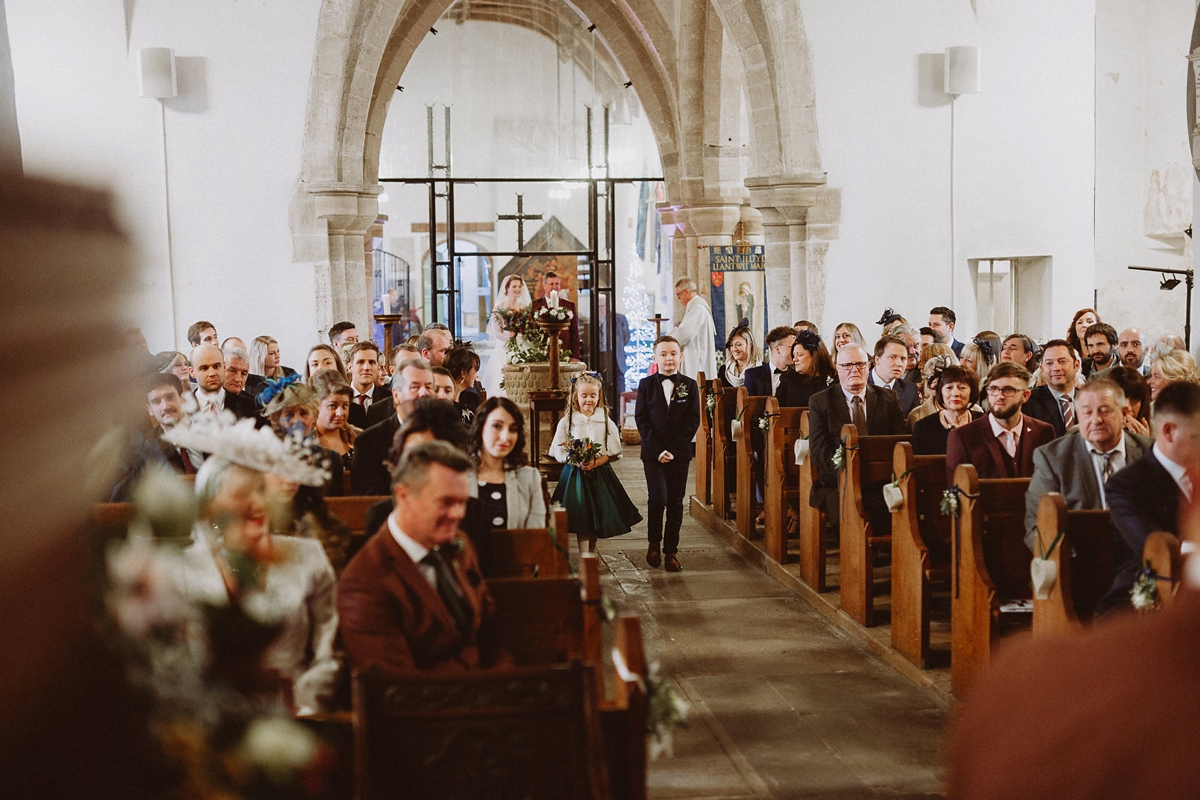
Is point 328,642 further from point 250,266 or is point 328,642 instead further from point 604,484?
point 250,266

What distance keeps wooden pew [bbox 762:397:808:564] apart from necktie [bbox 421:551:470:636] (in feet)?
14.5

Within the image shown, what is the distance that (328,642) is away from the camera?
2.80 metres

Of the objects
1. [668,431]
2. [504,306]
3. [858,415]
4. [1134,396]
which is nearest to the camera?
[1134,396]

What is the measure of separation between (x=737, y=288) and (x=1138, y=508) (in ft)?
36.8

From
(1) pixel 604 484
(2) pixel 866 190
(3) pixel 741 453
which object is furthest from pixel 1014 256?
(1) pixel 604 484

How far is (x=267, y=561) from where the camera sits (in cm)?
265

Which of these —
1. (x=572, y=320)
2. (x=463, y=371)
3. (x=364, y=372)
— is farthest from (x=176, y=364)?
(x=572, y=320)

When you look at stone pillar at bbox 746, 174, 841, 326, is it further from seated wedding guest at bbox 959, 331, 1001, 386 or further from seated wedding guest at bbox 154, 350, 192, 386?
seated wedding guest at bbox 154, 350, 192, 386

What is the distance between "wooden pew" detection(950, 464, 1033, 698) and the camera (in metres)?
4.46

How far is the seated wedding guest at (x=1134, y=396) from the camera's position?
16.8 feet

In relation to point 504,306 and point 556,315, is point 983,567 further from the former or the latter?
point 504,306

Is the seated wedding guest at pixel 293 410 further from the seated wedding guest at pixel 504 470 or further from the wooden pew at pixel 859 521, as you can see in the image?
the wooden pew at pixel 859 521

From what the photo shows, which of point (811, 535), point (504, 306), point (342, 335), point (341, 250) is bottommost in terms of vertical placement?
point (811, 535)

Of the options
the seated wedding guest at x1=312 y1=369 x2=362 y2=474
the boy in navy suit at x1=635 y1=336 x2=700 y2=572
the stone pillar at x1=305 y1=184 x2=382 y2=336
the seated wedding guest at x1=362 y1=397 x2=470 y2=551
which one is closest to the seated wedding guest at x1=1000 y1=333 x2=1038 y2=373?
the boy in navy suit at x1=635 y1=336 x2=700 y2=572
